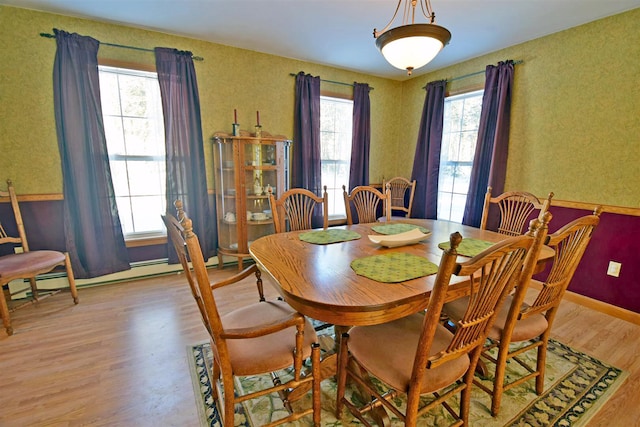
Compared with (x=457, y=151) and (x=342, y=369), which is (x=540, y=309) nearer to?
(x=342, y=369)

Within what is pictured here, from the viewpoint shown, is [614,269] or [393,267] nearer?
[393,267]

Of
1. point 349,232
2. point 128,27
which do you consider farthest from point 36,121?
point 349,232

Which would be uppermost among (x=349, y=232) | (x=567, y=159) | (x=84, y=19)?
(x=84, y=19)

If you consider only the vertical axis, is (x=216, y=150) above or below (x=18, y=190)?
above

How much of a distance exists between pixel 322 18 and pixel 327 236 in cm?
191

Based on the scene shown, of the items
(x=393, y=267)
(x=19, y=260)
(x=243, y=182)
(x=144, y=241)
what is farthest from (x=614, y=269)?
(x=19, y=260)

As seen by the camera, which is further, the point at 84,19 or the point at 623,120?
the point at 84,19

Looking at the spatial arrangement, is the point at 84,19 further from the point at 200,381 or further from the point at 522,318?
the point at 522,318

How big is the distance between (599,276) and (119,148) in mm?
4566

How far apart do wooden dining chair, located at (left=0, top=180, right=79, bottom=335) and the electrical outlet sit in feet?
14.9

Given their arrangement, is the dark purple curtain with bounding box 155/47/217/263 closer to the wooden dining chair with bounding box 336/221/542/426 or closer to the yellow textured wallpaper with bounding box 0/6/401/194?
the yellow textured wallpaper with bounding box 0/6/401/194

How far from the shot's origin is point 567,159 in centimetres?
268

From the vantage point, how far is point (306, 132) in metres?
3.58

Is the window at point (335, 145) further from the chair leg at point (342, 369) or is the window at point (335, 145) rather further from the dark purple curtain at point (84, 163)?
the chair leg at point (342, 369)
